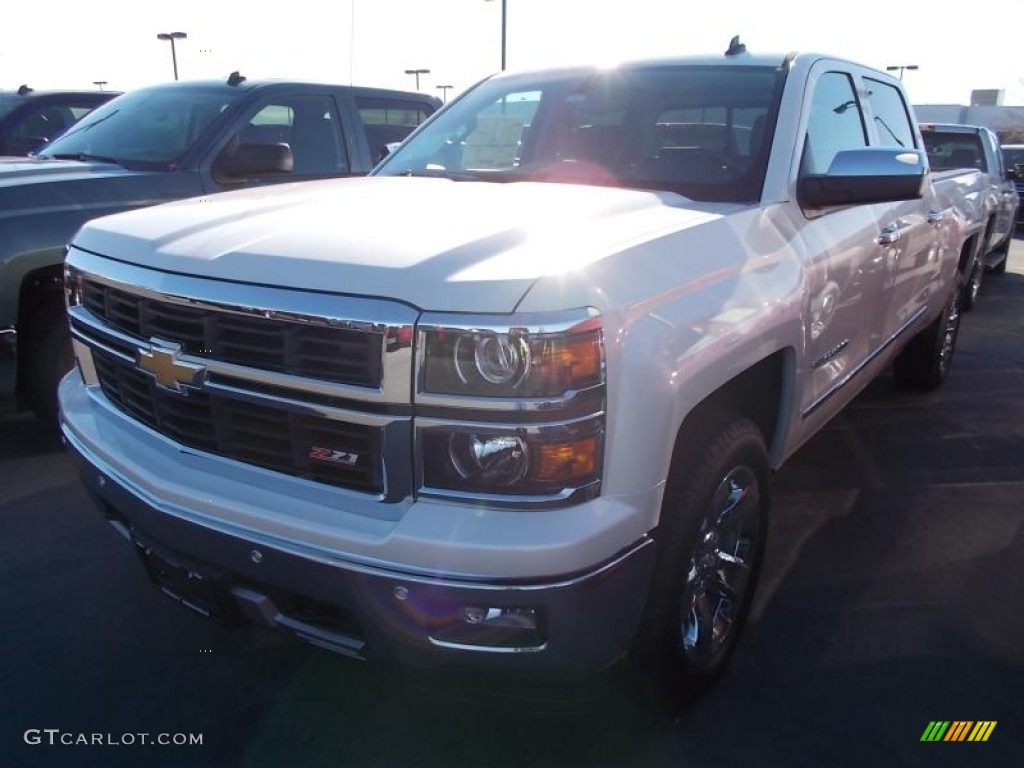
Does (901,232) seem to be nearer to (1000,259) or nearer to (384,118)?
(384,118)

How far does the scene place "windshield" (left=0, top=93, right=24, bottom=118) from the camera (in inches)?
297

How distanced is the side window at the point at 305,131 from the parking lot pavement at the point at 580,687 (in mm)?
2536

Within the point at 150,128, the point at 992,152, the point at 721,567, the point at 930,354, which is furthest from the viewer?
the point at 992,152

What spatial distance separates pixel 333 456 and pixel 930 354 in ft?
15.7

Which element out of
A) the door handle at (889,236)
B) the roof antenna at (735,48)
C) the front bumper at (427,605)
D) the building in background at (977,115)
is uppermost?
the roof antenna at (735,48)

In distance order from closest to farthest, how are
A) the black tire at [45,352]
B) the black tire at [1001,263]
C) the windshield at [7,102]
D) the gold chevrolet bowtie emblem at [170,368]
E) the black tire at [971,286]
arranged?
the gold chevrolet bowtie emblem at [170,368]
the black tire at [45,352]
the black tire at [971,286]
the windshield at [7,102]
the black tire at [1001,263]

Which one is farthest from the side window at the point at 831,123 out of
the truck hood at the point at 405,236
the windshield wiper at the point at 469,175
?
the windshield wiper at the point at 469,175

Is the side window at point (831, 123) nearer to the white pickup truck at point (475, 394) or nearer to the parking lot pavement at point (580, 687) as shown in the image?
the white pickup truck at point (475, 394)

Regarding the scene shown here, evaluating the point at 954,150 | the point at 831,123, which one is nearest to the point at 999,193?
the point at 954,150

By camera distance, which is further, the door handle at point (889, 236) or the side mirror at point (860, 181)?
the door handle at point (889, 236)

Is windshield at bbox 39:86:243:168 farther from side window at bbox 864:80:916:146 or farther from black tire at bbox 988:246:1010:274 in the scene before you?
black tire at bbox 988:246:1010:274

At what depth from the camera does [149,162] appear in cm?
505

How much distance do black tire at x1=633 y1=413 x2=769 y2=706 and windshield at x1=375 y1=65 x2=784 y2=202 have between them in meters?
0.90

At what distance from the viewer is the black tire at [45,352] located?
4.29 meters
